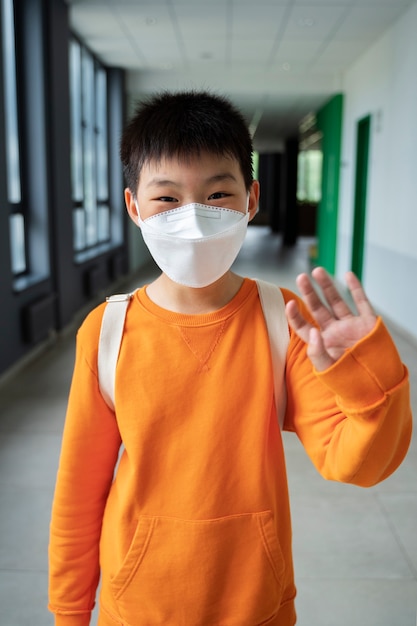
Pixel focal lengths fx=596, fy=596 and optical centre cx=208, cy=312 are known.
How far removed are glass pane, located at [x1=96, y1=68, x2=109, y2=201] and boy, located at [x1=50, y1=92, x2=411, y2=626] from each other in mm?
8387

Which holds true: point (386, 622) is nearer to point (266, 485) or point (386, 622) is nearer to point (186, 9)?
point (266, 485)

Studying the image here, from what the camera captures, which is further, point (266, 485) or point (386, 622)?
point (386, 622)

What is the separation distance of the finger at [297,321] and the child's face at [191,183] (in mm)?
235

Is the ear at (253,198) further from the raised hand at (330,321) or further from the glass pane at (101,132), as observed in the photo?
the glass pane at (101,132)

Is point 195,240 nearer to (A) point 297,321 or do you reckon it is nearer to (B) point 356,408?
(A) point 297,321

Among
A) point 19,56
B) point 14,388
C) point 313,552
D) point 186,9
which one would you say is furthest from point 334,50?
point 313,552

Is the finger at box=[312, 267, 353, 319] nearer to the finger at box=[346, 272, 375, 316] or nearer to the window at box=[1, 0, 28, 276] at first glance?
the finger at box=[346, 272, 375, 316]

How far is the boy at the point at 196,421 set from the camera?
3.08 ft

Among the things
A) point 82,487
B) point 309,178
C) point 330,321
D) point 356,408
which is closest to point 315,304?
point 330,321

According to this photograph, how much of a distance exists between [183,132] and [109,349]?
14.6 inches

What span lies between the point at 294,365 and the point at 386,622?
1.44m

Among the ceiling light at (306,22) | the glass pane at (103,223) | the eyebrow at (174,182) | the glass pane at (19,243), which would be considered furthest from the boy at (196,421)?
the glass pane at (103,223)

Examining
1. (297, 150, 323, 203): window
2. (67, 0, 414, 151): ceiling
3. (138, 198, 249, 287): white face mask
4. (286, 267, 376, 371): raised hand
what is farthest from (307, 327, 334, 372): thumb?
(297, 150, 323, 203): window

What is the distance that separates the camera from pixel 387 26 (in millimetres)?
6855
